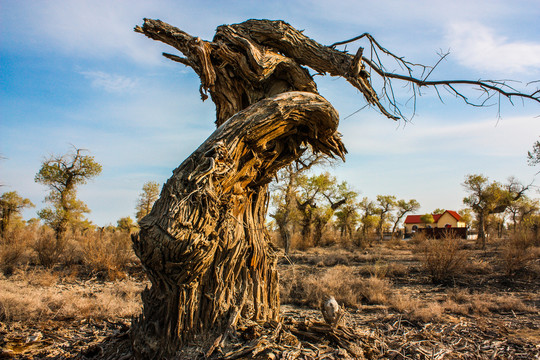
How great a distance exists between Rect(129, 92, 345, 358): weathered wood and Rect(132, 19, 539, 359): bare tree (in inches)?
0.4

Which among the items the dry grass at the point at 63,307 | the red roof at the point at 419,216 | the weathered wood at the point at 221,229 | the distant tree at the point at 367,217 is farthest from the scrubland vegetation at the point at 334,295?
the red roof at the point at 419,216

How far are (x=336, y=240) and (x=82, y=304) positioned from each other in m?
23.3

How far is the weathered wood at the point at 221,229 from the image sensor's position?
2.97 m

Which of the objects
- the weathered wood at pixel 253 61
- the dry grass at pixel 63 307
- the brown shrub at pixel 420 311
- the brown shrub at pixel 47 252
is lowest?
the dry grass at pixel 63 307

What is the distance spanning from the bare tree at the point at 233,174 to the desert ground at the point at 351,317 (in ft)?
1.19

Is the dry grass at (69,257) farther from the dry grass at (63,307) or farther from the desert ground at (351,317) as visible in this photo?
the dry grass at (63,307)

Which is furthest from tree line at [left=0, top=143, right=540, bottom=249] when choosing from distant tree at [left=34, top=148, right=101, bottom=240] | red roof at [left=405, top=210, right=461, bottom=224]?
red roof at [left=405, top=210, right=461, bottom=224]

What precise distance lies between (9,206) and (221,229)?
24.1 meters

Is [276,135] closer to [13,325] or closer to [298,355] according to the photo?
[298,355]

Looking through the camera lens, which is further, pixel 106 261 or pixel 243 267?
pixel 106 261

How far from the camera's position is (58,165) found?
18875 mm

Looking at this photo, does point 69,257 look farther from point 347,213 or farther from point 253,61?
point 347,213

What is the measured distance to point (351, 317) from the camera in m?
6.12

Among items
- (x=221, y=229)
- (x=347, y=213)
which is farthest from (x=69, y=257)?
(x=347, y=213)
